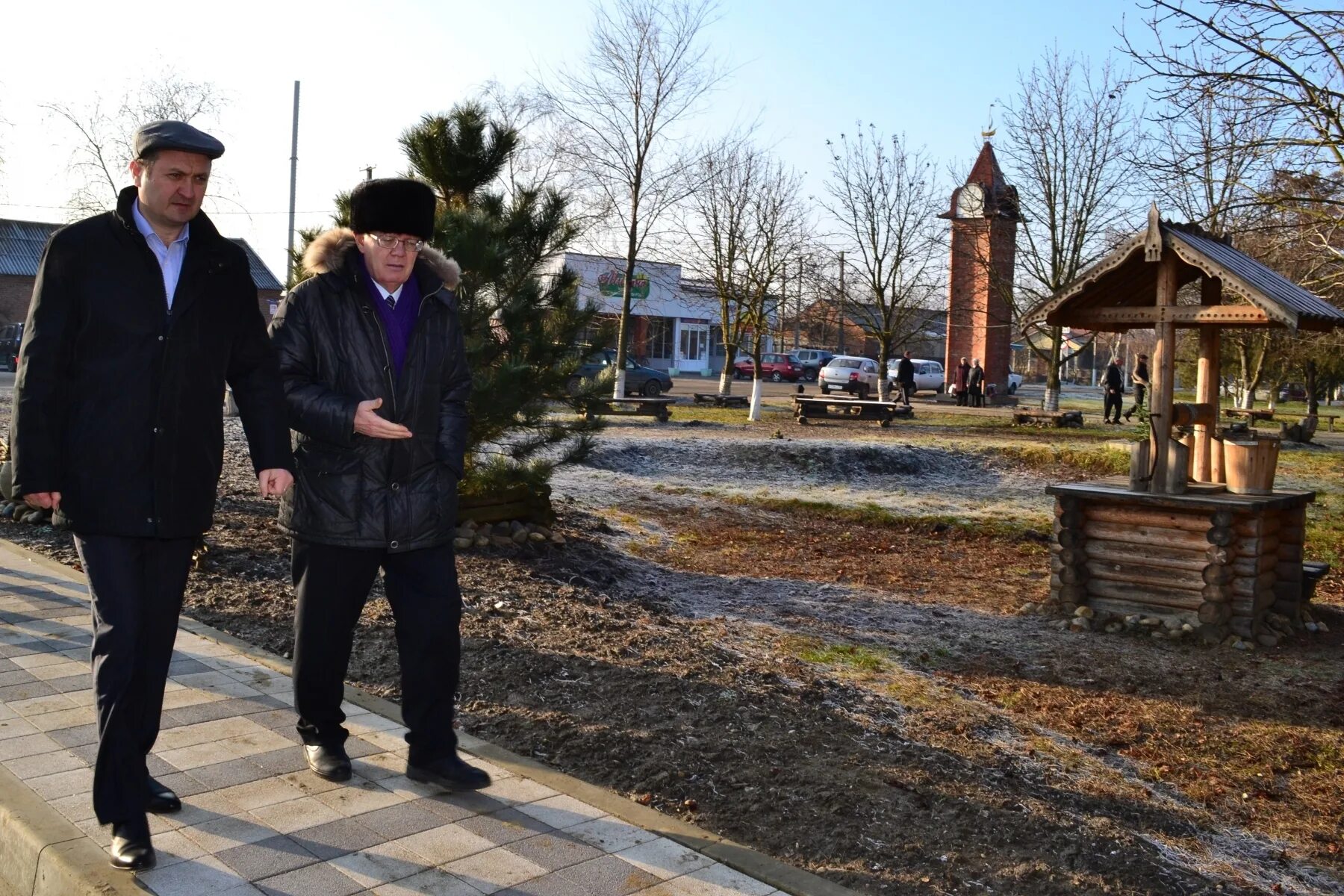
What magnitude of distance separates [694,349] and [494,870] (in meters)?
60.8

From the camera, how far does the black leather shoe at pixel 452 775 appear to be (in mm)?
3998

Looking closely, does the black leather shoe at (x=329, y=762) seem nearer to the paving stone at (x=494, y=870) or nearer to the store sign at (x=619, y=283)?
the paving stone at (x=494, y=870)

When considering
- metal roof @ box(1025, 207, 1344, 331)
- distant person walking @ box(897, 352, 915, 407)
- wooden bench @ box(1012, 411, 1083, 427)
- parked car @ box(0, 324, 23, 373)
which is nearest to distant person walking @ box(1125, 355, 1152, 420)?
wooden bench @ box(1012, 411, 1083, 427)

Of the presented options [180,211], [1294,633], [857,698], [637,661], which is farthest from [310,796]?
[1294,633]

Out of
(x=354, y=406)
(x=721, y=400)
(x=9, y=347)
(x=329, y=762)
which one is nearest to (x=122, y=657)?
(x=329, y=762)

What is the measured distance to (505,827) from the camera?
12.2 ft

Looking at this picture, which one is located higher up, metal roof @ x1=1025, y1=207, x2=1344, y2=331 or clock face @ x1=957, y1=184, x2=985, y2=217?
clock face @ x1=957, y1=184, x2=985, y2=217

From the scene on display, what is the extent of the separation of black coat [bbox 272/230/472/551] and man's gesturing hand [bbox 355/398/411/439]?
4 cm

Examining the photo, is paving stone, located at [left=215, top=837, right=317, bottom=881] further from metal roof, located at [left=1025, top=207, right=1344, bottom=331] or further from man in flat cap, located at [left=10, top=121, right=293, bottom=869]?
metal roof, located at [left=1025, top=207, right=1344, bottom=331]

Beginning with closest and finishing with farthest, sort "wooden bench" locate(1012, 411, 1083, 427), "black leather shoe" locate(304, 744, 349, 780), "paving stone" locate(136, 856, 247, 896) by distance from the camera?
"paving stone" locate(136, 856, 247, 896)
"black leather shoe" locate(304, 744, 349, 780)
"wooden bench" locate(1012, 411, 1083, 427)

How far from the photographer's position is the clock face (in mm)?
33375

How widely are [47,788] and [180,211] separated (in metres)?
1.88

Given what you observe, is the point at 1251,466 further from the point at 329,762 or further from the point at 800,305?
the point at 800,305

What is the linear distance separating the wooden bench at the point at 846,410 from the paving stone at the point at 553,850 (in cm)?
2122
